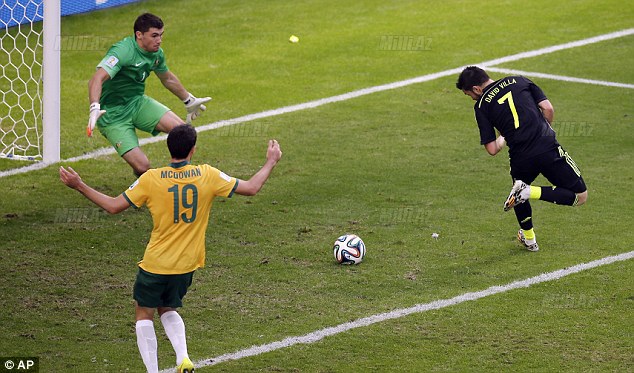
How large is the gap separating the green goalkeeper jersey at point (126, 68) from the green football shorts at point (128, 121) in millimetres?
82

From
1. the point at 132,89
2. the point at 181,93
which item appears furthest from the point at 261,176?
the point at 181,93

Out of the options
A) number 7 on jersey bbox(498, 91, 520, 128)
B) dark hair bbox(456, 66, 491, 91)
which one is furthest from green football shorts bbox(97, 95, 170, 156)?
number 7 on jersey bbox(498, 91, 520, 128)

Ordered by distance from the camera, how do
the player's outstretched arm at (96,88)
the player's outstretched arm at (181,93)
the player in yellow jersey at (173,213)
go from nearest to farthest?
the player in yellow jersey at (173,213), the player's outstretched arm at (96,88), the player's outstretched arm at (181,93)

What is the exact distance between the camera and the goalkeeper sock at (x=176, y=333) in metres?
7.11

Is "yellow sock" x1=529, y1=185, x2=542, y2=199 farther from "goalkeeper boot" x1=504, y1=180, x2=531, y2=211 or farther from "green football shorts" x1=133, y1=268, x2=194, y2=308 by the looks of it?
"green football shorts" x1=133, y1=268, x2=194, y2=308

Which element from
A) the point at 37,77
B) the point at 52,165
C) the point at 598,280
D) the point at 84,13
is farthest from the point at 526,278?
the point at 84,13

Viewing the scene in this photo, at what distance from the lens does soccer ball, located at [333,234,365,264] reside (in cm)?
968

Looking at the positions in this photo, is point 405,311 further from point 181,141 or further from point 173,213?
point 181,141

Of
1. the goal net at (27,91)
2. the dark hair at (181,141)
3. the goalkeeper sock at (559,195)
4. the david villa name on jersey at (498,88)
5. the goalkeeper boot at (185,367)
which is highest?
the dark hair at (181,141)

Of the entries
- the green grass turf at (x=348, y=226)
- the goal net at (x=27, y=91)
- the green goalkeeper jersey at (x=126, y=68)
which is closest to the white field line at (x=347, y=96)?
the green grass turf at (x=348, y=226)

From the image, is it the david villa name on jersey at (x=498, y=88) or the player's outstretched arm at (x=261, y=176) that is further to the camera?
the david villa name on jersey at (x=498, y=88)

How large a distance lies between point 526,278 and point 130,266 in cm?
363

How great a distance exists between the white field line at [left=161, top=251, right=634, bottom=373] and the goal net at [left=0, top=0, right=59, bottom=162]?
602cm
